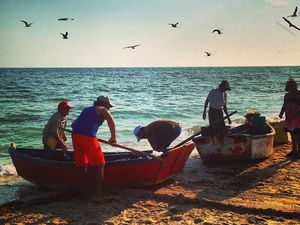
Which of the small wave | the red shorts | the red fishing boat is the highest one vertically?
the red shorts

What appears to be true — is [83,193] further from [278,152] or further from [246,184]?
[278,152]

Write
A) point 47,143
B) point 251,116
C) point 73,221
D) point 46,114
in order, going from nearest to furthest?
point 73,221 → point 47,143 → point 251,116 → point 46,114

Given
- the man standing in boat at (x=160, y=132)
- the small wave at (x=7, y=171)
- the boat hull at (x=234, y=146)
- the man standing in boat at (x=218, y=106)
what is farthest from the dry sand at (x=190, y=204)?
the small wave at (x=7, y=171)

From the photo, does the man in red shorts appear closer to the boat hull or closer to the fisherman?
the boat hull

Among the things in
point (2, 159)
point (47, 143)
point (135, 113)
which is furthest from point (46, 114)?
point (47, 143)

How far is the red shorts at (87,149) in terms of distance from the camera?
604 cm

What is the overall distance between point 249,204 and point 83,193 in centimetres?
327

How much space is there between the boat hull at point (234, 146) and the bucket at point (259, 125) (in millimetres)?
497

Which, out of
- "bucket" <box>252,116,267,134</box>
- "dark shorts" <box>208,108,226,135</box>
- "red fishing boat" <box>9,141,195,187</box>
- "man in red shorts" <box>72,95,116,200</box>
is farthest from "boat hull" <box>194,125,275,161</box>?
"man in red shorts" <box>72,95,116,200</box>

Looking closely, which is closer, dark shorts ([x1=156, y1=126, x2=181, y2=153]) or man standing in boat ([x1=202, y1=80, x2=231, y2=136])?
dark shorts ([x1=156, y1=126, x2=181, y2=153])

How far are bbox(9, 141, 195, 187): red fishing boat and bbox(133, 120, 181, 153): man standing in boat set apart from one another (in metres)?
0.25

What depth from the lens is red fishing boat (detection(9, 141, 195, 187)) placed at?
265 inches

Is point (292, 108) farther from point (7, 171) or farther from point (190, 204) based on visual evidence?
point (7, 171)

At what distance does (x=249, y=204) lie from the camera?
5.96 m
